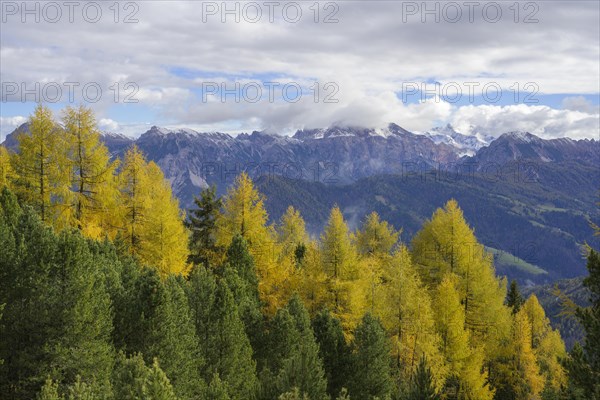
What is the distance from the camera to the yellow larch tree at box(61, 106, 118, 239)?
40.1 metres

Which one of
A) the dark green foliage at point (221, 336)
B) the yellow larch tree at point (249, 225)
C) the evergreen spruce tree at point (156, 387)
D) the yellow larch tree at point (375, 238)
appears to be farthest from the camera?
the yellow larch tree at point (375, 238)

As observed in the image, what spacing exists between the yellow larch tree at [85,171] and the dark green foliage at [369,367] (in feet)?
70.1

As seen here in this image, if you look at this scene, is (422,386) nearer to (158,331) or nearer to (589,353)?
(589,353)

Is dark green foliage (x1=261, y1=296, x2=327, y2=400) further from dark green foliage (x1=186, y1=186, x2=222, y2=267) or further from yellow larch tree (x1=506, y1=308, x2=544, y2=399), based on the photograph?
yellow larch tree (x1=506, y1=308, x2=544, y2=399)

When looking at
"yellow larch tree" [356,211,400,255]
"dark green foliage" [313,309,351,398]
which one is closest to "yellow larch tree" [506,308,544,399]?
"yellow larch tree" [356,211,400,255]

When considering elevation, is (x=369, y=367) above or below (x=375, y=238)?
below

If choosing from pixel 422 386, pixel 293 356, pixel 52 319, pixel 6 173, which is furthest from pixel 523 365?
pixel 6 173

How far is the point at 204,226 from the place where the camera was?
47.7 meters

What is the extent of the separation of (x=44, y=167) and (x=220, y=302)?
762 inches

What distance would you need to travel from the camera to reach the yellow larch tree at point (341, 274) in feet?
131

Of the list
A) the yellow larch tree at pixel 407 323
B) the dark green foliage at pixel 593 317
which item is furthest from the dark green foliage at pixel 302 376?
the yellow larch tree at pixel 407 323

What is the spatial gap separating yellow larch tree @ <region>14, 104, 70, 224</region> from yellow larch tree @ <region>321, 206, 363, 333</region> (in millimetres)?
21592

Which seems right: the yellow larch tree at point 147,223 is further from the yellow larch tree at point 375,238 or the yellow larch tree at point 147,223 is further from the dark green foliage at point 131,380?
the dark green foliage at point 131,380

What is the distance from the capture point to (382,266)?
51750 millimetres
